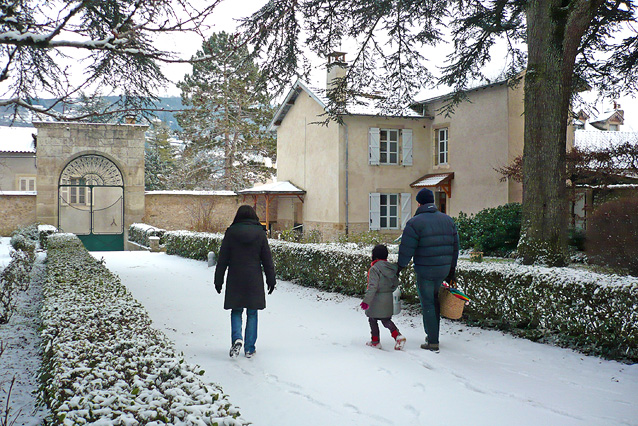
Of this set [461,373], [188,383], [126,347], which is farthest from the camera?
[461,373]

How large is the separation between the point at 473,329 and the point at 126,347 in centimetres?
444

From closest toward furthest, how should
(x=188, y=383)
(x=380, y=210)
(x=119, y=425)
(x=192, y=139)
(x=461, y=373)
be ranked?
1. (x=119, y=425)
2. (x=188, y=383)
3. (x=461, y=373)
4. (x=380, y=210)
5. (x=192, y=139)

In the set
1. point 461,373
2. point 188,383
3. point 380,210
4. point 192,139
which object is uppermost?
point 192,139

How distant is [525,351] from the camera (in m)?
5.51

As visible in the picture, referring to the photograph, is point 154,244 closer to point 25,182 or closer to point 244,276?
point 244,276

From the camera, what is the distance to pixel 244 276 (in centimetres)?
522

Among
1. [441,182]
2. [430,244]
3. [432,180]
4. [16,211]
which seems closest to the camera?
[430,244]

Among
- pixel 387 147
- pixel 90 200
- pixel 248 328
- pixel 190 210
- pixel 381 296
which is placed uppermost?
pixel 387 147

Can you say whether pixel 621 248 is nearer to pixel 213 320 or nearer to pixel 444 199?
pixel 213 320

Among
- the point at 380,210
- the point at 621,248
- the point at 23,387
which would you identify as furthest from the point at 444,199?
the point at 23,387

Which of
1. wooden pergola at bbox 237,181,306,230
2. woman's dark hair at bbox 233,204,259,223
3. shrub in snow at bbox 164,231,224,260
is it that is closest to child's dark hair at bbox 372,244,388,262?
woman's dark hair at bbox 233,204,259,223

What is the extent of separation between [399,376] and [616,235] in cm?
686

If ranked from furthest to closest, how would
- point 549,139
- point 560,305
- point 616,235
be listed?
point 616,235 < point 549,139 < point 560,305

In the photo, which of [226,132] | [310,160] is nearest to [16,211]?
[310,160]
